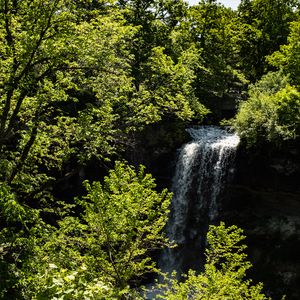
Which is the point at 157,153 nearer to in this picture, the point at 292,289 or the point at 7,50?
the point at 292,289

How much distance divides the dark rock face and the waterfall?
0.81 m

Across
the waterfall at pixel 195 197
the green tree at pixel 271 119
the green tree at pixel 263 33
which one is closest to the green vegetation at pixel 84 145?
the green tree at pixel 271 119

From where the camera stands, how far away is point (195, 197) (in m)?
23.7

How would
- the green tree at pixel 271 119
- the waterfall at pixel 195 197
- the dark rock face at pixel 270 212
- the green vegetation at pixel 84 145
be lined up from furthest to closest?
the waterfall at pixel 195 197 → the dark rock face at pixel 270 212 → the green tree at pixel 271 119 → the green vegetation at pixel 84 145

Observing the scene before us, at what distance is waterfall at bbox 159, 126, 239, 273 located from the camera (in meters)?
23.1

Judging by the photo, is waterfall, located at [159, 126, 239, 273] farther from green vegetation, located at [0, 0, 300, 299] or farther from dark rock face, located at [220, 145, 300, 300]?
green vegetation, located at [0, 0, 300, 299]

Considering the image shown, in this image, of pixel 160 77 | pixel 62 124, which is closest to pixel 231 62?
pixel 160 77

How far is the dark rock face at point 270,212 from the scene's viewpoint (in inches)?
830

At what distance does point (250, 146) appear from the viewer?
21719 millimetres

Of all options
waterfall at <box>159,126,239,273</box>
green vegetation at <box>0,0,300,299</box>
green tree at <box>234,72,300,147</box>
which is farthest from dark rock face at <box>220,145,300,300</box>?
green vegetation at <box>0,0,300,299</box>

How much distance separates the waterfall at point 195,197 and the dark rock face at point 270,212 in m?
0.81

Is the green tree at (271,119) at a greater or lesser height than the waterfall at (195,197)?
greater

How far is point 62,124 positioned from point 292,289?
16.0 metres

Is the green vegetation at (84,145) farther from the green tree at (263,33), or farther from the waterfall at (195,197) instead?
the green tree at (263,33)
